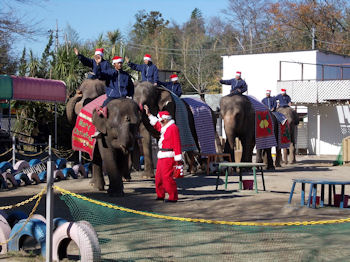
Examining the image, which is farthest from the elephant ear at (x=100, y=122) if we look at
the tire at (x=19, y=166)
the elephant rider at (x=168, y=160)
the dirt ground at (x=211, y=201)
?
the tire at (x=19, y=166)

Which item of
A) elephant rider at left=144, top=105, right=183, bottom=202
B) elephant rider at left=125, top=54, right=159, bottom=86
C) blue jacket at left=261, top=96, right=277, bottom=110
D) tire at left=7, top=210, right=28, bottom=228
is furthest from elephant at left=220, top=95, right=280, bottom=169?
tire at left=7, top=210, right=28, bottom=228

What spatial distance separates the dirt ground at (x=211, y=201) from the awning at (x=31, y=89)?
454cm

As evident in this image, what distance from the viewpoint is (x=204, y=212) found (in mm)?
10633

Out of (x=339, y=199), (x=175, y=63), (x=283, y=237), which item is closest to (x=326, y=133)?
(x=339, y=199)

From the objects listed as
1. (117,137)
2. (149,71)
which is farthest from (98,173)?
(149,71)

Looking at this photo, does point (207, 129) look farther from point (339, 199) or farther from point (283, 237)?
point (283, 237)

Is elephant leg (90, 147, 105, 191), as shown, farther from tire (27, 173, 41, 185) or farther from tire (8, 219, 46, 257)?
tire (8, 219, 46, 257)

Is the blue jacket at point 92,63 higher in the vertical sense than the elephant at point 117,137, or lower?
higher

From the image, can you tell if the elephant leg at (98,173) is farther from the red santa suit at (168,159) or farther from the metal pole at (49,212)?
the metal pole at (49,212)

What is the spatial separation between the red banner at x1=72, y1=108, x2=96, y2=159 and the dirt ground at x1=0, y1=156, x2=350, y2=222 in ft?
2.95

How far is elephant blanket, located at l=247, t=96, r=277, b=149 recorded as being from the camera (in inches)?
749

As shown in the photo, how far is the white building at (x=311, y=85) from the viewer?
A: 30062 millimetres

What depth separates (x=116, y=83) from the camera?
12.7m

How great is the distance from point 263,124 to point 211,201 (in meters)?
7.92
